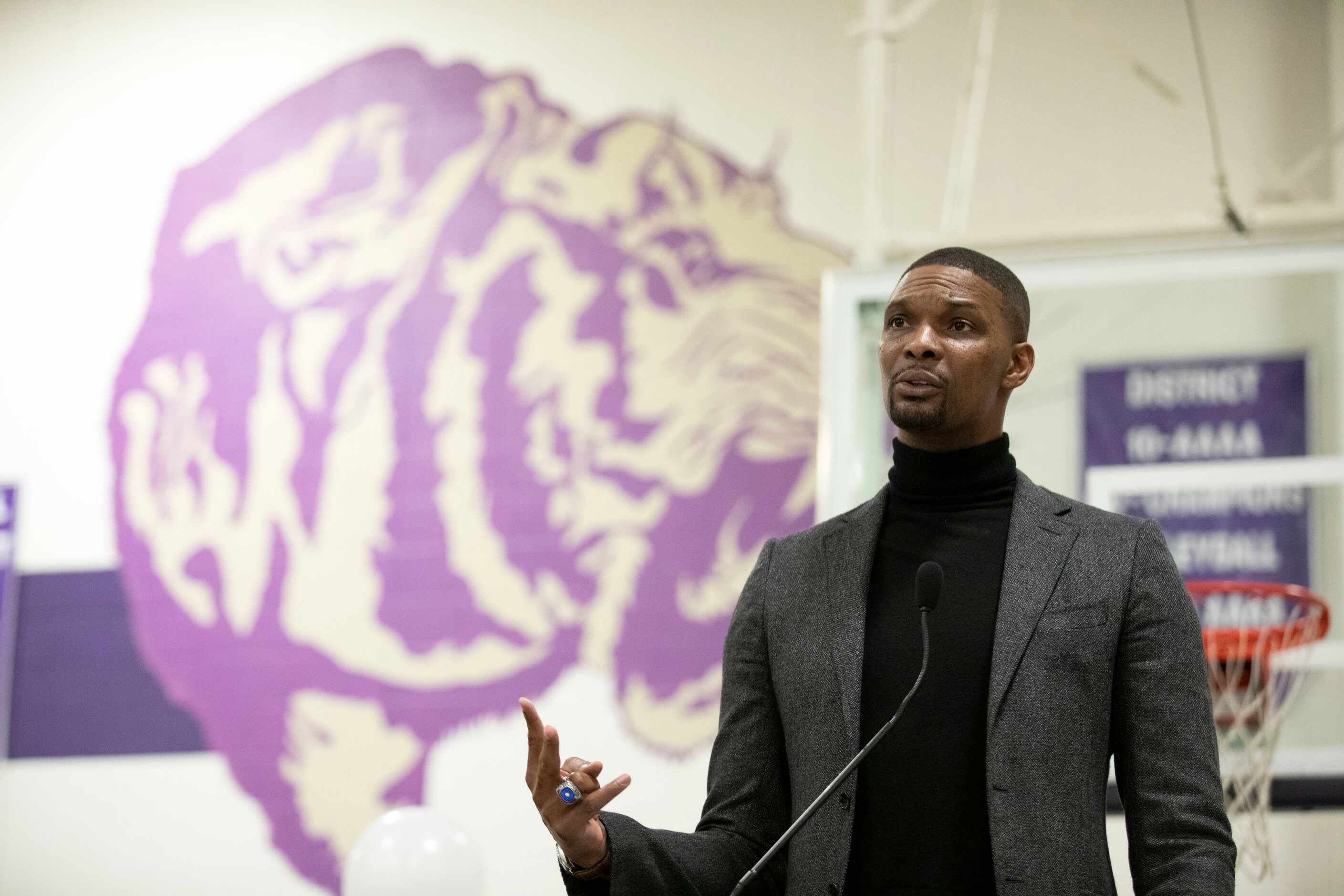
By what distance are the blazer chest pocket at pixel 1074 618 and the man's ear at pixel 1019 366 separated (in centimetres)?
28

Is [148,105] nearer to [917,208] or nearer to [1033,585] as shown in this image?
[917,208]

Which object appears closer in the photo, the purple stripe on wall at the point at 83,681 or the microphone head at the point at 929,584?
the microphone head at the point at 929,584

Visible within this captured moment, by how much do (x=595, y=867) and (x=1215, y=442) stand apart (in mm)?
3037

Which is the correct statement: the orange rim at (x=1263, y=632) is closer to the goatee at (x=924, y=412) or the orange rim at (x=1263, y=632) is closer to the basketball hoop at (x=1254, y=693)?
the basketball hoop at (x=1254, y=693)

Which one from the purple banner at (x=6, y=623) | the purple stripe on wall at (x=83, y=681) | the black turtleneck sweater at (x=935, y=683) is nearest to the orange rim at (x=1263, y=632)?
the black turtleneck sweater at (x=935, y=683)

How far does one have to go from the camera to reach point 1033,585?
143cm

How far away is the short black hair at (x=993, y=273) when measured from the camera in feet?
5.18

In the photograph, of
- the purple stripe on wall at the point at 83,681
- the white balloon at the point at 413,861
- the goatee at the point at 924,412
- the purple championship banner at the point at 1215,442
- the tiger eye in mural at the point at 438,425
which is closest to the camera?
the goatee at the point at 924,412

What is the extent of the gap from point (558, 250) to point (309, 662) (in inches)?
60.0

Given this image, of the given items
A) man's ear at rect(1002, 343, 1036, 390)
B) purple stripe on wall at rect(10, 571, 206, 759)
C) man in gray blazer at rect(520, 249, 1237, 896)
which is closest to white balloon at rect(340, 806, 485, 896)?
purple stripe on wall at rect(10, 571, 206, 759)

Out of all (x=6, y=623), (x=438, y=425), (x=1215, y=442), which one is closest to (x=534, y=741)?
(x=1215, y=442)

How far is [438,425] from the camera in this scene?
4.56 meters

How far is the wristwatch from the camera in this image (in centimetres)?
138

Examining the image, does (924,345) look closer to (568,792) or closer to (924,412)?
(924,412)
